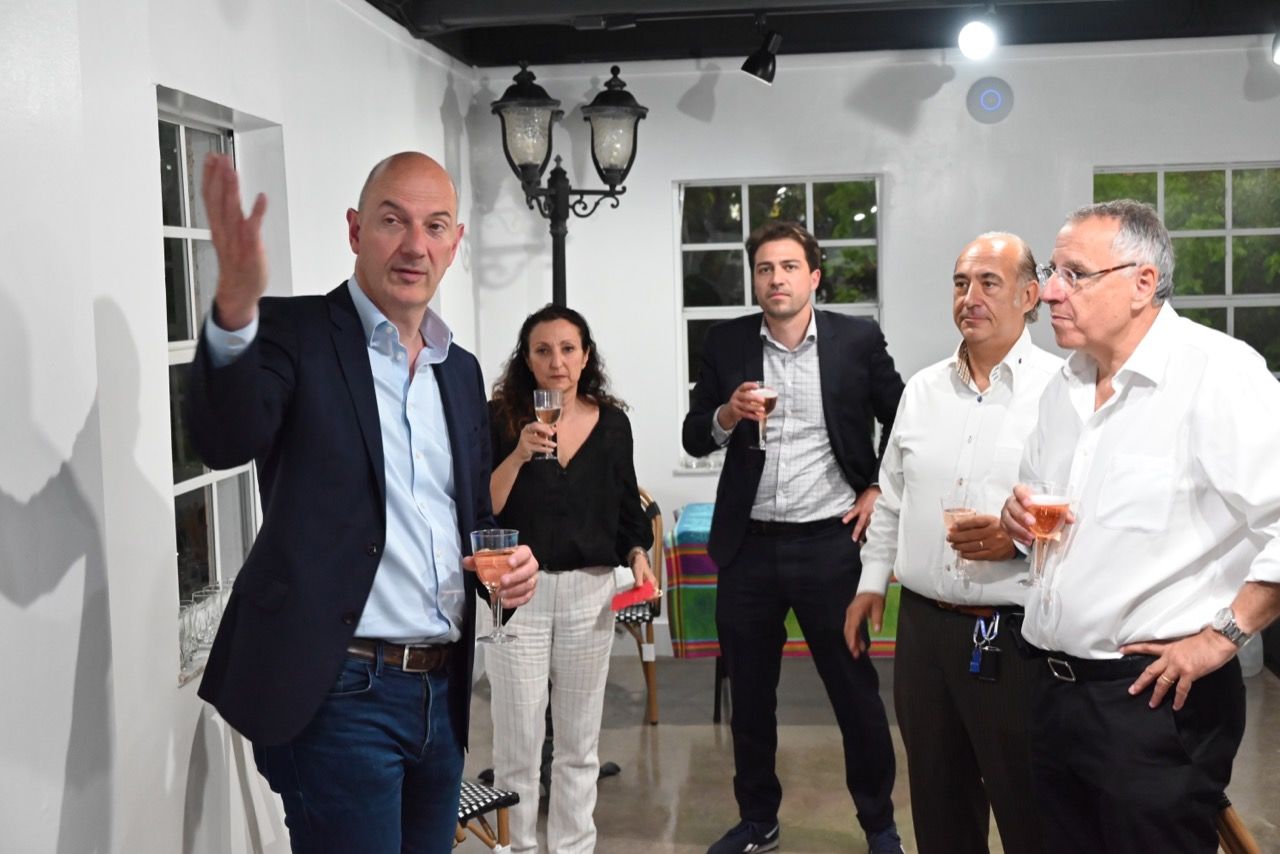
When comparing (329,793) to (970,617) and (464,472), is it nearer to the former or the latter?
(464,472)

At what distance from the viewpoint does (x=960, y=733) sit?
314 cm

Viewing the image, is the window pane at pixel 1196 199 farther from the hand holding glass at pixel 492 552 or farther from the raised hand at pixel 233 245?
the raised hand at pixel 233 245

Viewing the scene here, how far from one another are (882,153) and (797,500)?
317 cm

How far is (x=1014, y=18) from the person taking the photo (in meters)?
6.20

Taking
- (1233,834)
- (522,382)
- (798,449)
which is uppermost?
(522,382)

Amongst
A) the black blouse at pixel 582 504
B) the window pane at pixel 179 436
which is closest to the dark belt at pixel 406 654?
the black blouse at pixel 582 504

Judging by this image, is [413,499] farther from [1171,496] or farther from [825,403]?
[825,403]

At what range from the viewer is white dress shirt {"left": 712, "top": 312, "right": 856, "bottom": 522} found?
154 inches

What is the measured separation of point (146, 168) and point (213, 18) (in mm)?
637

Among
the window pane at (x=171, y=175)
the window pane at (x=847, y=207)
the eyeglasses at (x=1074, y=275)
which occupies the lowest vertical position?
the eyeglasses at (x=1074, y=275)

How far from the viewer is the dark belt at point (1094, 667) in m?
2.30

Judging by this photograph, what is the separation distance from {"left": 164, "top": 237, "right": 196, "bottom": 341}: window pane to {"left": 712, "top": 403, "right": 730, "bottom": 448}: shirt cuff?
1.54 m

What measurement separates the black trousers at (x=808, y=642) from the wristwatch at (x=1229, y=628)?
1.73 m

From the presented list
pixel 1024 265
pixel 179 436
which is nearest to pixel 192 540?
pixel 179 436
